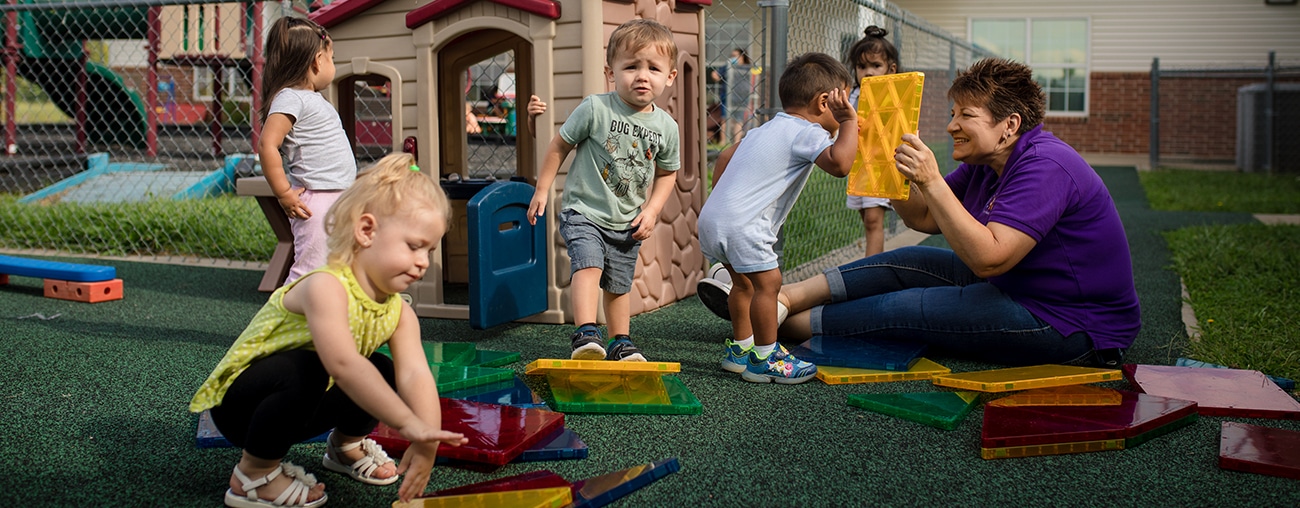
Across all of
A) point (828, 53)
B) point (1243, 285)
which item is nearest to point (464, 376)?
point (828, 53)

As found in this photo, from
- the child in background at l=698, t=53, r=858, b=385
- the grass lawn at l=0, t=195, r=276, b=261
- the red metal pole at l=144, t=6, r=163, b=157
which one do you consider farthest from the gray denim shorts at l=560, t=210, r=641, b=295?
the red metal pole at l=144, t=6, r=163, b=157

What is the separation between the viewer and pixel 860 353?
3.66 meters

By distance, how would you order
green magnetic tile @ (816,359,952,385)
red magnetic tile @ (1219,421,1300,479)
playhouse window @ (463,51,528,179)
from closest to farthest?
red magnetic tile @ (1219,421,1300,479)
green magnetic tile @ (816,359,952,385)
playhouse window @ (463,51,528,179)

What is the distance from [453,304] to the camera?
4.86 metres

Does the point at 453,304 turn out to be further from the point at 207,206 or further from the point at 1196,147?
the point at 1196,147

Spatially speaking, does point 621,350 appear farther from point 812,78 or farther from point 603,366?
point 812,78

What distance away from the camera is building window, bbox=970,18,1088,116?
64.9ft

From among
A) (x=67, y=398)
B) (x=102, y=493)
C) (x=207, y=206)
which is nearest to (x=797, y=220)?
(x=207, y=206)

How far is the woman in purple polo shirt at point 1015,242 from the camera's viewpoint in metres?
3.26

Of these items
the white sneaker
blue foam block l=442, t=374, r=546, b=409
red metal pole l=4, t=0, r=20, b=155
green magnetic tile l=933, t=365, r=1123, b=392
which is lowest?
blue foam block l=442, t=374, r=546, b=409

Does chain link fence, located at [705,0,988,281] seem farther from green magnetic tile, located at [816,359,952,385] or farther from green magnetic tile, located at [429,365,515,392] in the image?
green magnetic tile, located at [429,365,515,392]

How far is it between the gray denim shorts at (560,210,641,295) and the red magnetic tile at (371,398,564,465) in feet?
2.99

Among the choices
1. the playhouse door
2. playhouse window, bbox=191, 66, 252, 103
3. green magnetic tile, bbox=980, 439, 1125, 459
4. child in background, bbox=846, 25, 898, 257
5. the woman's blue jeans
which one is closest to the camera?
green magnetic tile, bbox=980, 439, 1125, 459

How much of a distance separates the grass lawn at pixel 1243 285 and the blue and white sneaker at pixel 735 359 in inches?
66.7
